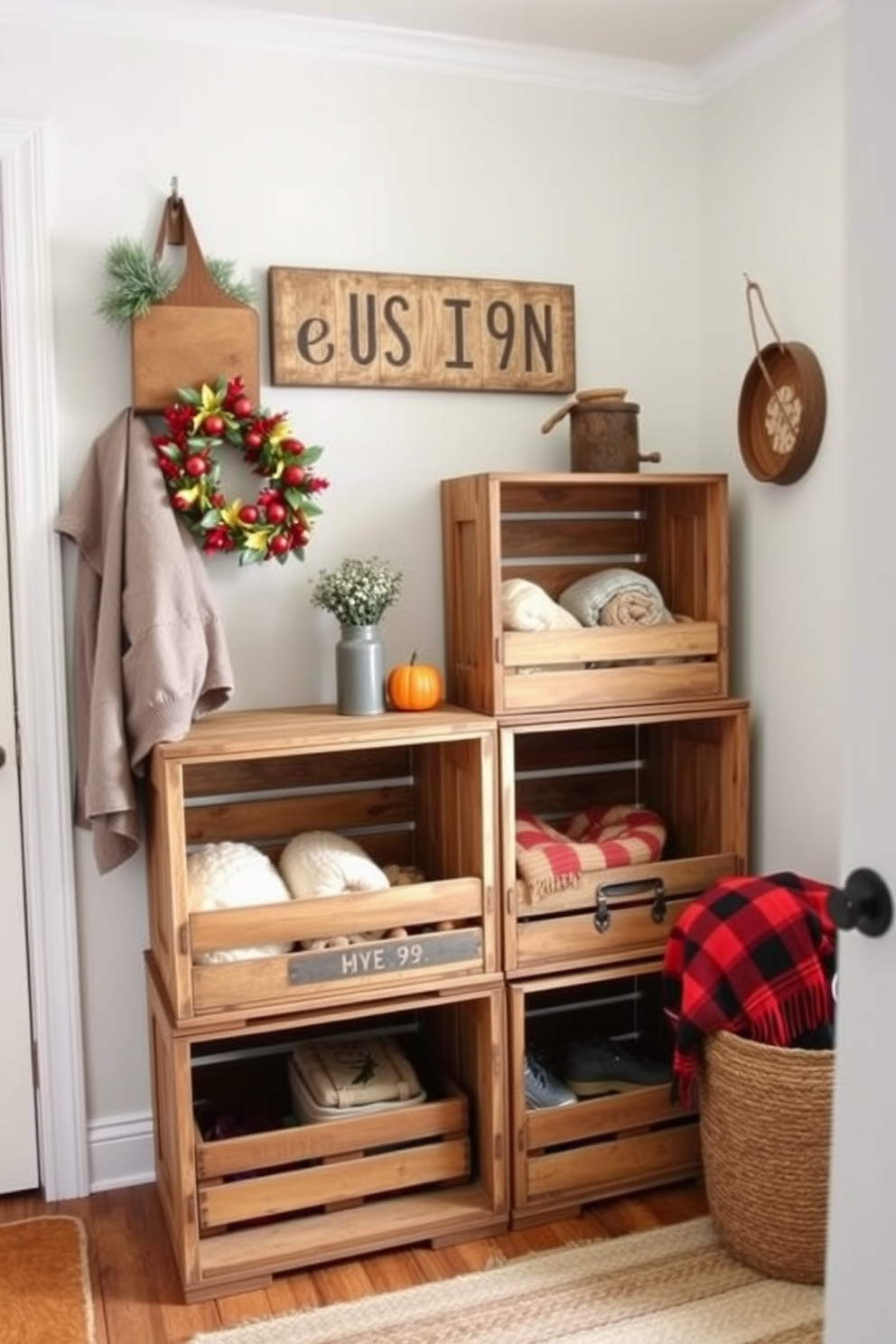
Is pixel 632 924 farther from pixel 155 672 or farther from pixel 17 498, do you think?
pixel 17 498

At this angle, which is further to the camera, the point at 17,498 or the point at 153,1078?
the point at 153,1078

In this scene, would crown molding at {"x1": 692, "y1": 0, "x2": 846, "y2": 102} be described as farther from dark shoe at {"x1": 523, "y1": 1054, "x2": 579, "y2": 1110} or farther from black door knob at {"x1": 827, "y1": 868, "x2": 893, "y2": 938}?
dark shoe at {"x1": 523, "y1": 1054, "x2": 579, "y2": 1110}

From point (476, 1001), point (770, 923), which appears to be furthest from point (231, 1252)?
point (770, 923)

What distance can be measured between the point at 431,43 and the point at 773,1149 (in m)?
2.34

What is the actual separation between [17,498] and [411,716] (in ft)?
2.95

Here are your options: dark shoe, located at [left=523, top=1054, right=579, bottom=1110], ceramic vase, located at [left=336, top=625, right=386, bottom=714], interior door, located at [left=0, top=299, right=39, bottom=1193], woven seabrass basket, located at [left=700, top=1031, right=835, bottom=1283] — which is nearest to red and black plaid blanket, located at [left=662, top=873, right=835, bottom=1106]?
woven seabrass basket, located at [left=700, top=1031, right=835, bottom=1283]

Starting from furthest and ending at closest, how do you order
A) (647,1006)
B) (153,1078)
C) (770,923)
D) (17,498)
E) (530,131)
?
1. (647,1006)
2. (530,131)
3. (153,1078)
4. (17,498)
5. (770,923)

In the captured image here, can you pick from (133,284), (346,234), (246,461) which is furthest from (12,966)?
(346,234)

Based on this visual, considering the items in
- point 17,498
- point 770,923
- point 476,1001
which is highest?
point 17,498

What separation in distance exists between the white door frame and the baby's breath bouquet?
1.80ft

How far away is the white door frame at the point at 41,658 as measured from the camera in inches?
97.2

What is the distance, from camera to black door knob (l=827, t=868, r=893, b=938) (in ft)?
4.10

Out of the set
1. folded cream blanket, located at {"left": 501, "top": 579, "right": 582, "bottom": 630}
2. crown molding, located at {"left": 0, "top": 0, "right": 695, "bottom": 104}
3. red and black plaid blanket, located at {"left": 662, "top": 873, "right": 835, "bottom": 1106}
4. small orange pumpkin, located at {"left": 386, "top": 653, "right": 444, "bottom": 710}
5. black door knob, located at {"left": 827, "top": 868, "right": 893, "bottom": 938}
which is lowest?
red and black plaid blanket, located at {"left": 662, "top": 873, "right": 835, "bottom": 1106}

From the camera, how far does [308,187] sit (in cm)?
268
